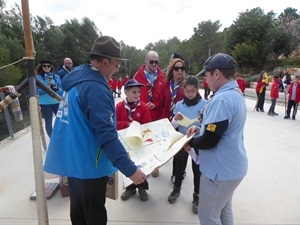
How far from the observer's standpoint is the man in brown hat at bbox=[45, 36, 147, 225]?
1604 millimetres

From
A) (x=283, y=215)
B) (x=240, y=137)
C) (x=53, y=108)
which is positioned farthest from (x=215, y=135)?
(x=53, y=108)

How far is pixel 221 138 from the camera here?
6.01 ft

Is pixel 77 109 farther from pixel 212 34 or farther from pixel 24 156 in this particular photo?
pixel 212 34

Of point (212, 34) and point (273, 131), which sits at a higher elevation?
point (212, 34)

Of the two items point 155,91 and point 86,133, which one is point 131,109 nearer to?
point 155,91

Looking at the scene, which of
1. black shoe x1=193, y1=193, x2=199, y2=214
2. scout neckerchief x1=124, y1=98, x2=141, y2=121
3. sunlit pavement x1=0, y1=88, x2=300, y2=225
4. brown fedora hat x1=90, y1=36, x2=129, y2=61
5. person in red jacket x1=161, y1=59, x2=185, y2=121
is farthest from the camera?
person in red jacket x1=161, y1=59, x2=185, y2=121

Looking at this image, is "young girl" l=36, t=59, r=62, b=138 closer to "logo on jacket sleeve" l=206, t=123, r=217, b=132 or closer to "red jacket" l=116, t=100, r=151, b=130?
"red jacket" l=116, t=100, r=151, b=130

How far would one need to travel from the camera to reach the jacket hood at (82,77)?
1.67m

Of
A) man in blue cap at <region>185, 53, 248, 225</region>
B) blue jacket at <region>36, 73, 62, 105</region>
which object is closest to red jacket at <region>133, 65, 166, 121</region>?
blue jacket at <region>36, 73, 62, 105</region>

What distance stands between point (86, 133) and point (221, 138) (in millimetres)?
944

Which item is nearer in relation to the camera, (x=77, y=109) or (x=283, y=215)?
(x=77, y=109)

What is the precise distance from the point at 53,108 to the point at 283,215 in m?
4.28

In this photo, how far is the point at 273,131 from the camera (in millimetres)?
7219

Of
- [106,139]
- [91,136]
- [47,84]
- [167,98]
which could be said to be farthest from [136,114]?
[47,84]
